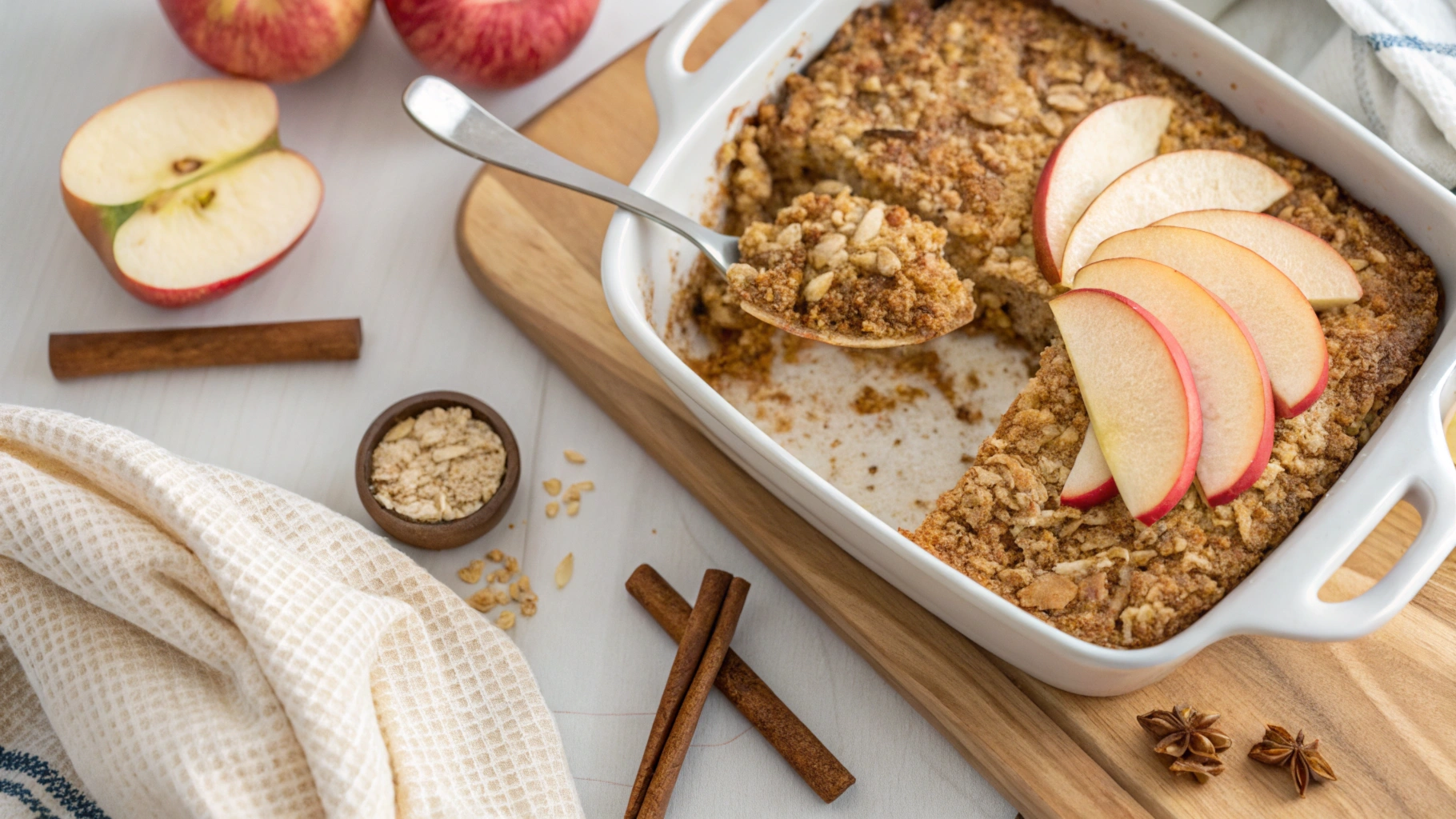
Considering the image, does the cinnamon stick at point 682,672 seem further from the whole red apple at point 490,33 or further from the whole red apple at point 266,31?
the whole red apple at point 266,31

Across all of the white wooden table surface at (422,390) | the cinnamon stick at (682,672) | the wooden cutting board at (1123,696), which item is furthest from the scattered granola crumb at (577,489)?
the cinnamon stick at (682,672)

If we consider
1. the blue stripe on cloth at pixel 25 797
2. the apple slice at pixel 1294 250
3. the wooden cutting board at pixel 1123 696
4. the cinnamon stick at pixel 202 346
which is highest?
the apple slice at pixel 1294 250

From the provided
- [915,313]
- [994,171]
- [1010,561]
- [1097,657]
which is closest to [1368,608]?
[1097,657]

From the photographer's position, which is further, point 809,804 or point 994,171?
point 994,171

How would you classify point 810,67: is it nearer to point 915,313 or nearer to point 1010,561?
point 915,313

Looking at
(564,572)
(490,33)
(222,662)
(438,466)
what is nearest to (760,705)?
(564,572)

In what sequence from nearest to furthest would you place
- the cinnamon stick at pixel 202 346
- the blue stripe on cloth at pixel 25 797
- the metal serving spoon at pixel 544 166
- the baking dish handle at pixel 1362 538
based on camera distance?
the baking dish handle at pixel 1362 538 → the blue stripe on cloth at pixel 25 797 → the metal serving spoon at pixel 544 166 → the cinnamon stick at pixel 202 346

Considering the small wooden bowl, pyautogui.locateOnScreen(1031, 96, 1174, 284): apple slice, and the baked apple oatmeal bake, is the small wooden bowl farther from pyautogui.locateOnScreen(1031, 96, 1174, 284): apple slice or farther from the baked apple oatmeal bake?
pyautogui.locateOnScreen(1031, 96, 1174, 284): apple slice
